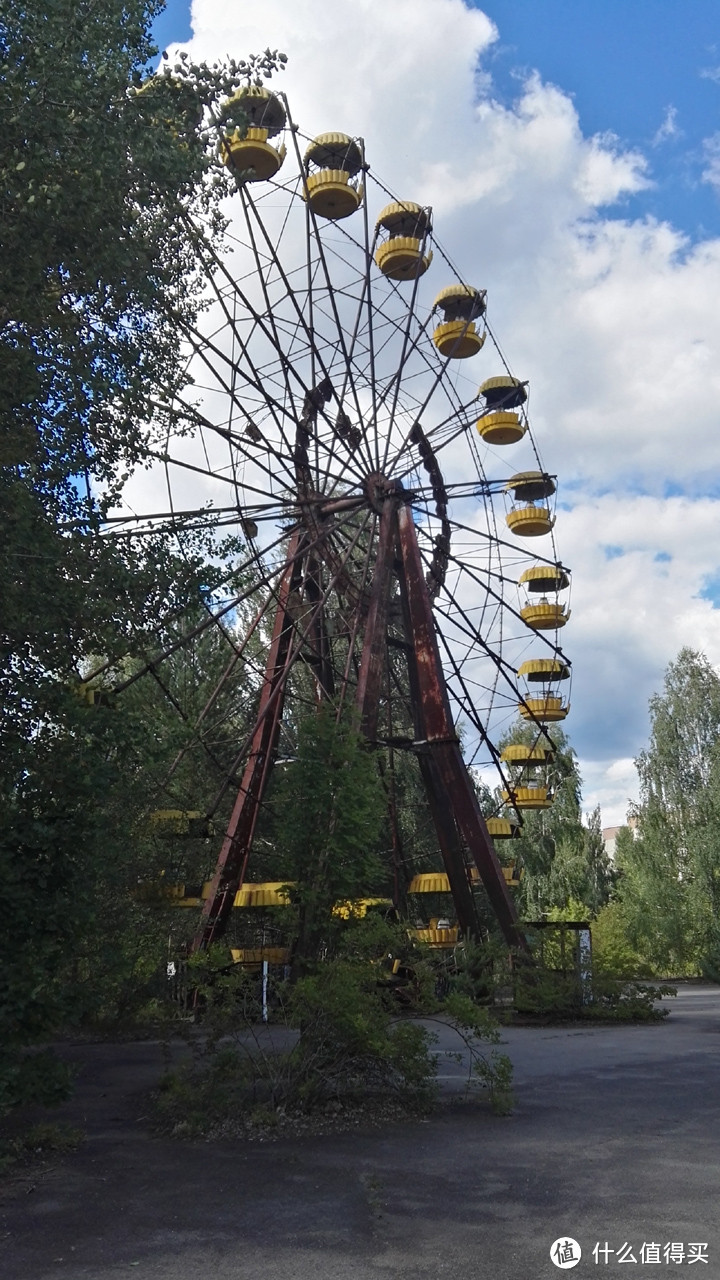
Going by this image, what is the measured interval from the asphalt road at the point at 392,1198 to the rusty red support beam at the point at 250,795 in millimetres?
6818

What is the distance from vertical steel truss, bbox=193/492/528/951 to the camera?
1730cm

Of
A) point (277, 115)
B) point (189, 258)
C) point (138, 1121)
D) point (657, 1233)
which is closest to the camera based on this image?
point (657, 1233)

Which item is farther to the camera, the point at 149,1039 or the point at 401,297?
the point at 401,297

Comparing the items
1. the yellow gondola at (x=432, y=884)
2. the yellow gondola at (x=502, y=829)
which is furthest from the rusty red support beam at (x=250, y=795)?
the yellow gondola at (x=502, y=829)

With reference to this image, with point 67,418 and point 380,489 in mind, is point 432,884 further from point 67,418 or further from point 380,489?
point 67,418

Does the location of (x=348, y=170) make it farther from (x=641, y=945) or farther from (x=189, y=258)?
(x=641, y=945)

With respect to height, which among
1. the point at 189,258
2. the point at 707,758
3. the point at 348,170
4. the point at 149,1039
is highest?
the point at 348,170

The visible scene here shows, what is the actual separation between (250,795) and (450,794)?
12.2ft

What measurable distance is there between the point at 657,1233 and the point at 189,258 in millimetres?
10919

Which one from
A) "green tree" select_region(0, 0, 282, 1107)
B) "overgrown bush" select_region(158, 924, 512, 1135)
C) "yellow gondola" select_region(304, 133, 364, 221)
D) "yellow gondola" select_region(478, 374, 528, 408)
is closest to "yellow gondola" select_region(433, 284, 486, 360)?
"yellow gondola" select_region(478, 374, 528, 408)

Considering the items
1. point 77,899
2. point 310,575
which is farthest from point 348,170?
point 77,899

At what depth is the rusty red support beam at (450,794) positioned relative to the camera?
58.9 feet

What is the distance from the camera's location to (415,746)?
18.6 m

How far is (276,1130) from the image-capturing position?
8492 millimetres
